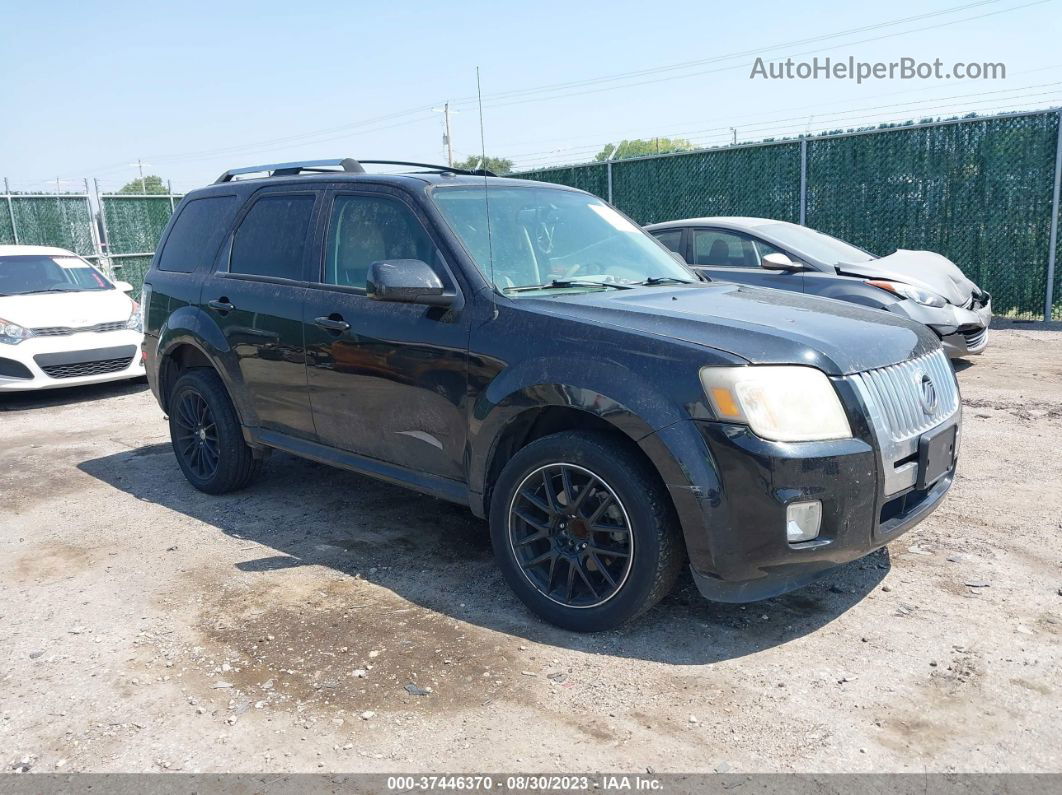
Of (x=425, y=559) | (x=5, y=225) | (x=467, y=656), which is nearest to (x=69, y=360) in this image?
Answer: (x=425, y=559)

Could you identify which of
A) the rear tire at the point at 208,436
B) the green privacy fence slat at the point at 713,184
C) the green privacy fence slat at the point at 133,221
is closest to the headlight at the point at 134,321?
the rear tire at the point at 208,436

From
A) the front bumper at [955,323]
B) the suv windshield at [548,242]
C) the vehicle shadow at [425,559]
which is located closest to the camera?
the vehicle shadow at [425,559]

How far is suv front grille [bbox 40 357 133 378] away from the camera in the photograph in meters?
8.96

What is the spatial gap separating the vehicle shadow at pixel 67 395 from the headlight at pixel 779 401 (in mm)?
8239

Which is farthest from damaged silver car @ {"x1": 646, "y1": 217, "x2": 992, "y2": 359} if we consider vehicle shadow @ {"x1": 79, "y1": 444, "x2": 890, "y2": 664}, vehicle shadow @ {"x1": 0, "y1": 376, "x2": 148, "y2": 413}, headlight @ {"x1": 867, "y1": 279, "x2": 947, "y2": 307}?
vehicle shadow @ {"x1": 0, "y1": 376, "x2": 148, "y2": 413}

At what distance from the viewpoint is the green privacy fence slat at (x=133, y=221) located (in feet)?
60.4

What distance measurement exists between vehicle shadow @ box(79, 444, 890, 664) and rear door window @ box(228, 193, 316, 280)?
1.44 metres

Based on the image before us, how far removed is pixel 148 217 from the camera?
18.9 metres

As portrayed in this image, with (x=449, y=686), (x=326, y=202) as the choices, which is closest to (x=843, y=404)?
(x=449, y=686)

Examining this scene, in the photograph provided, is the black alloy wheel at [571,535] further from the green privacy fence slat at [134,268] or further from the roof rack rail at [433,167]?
the green privacy fence slat at [134,268]

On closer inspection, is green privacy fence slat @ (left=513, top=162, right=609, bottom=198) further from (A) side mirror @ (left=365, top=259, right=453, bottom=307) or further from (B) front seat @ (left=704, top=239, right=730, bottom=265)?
(A) side mirror @ (left=365, top=259, right=453, bottom=307)

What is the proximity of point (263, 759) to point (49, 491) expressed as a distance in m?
4.05

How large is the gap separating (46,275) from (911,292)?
30.4ft

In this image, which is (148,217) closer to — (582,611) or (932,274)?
(932,274)
